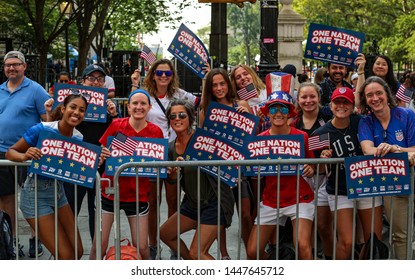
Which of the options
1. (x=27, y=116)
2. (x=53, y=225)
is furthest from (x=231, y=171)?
(x=27, y=116)

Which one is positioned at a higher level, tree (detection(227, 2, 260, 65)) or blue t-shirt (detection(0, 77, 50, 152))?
tree (detection(227, 2, 260, 65))

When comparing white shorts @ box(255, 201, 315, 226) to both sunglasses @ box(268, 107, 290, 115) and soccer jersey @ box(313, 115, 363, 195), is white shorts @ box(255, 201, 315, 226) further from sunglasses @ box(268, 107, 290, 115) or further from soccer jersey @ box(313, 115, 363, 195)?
sunglasses @ box(268, 107, 290, 115)

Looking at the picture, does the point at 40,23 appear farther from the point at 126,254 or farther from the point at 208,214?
the point at 126,254

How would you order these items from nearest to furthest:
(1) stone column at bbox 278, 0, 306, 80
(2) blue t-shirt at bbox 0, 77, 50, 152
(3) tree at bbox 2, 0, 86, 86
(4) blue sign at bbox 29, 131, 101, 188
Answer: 1. (4) blue sign at bbox 29, 131, 101, 188
2. (2) blue t-shirt at bbox 0, 77, 50, 152
3. (3) tree at bbox 2, 0, 86, 86
4. (1) stone column at bbox 278, 0, 306, 80

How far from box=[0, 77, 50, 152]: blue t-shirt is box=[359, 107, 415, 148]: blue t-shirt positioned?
11.3ft

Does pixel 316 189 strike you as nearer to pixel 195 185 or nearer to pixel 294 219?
pixel 294 219

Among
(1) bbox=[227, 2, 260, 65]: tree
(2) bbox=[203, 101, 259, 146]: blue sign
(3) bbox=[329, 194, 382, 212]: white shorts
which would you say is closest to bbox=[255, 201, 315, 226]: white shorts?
(3) bbox=[329, 194, 382, 212]: white shorts

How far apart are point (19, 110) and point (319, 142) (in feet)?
10.7

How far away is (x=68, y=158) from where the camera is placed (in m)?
6.23

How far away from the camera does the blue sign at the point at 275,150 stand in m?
6.45

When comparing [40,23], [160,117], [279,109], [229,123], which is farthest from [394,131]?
[40,23]

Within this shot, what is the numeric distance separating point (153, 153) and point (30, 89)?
2442 mm

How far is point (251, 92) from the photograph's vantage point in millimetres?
8625

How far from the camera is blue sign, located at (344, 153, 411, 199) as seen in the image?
6.25 metres
